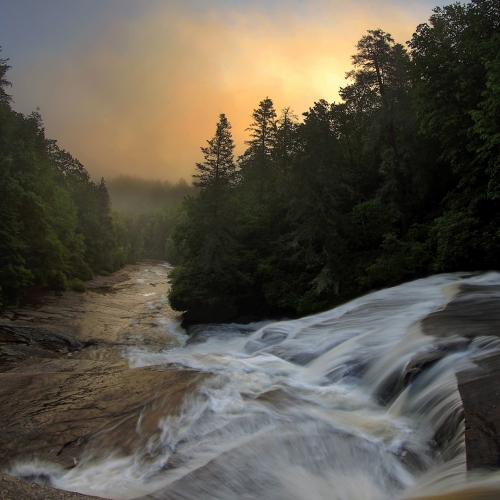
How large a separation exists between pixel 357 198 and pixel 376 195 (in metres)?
2.43

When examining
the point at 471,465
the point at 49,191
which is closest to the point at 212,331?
the point at 471,465

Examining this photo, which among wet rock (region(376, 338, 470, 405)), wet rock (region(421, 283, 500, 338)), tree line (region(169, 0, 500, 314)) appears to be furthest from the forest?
wet rock (region(376, 338, 470, 405))

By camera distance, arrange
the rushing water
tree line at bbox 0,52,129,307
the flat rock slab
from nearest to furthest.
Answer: the flat rock slab
the rushing water
tree line at bbox 0,52,129,307

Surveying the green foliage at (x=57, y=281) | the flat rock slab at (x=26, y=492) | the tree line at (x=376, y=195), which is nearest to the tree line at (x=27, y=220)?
the green foliage at (x=57, y=281)

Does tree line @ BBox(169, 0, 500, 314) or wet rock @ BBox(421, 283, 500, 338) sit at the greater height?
tree line @ BBox(169, 0, 500, 314)

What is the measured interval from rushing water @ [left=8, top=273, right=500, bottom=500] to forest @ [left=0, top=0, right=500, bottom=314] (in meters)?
9.95

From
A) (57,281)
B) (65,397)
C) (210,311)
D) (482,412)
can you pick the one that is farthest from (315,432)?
(57,281)

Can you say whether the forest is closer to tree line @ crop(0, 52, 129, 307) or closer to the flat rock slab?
tree line @ crop(0, 52, 129, 307)

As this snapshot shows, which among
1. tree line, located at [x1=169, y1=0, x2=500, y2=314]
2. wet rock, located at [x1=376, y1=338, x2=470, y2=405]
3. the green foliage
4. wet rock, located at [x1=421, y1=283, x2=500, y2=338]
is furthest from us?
the green foliage

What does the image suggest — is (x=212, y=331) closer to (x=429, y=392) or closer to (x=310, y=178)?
(x=310, y=178)

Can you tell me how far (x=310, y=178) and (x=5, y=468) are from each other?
1902 centimetres

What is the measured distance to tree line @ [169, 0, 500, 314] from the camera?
17297mm

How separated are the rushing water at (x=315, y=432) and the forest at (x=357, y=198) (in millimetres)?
9953

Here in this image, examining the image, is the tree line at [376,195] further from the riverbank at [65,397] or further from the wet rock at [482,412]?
the wet rock at [482,412]
